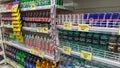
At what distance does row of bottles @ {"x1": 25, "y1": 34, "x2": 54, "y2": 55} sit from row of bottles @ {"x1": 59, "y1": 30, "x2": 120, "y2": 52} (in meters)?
0.27

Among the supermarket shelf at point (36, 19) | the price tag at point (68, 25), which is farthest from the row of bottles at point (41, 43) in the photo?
the price tag at point (68, 25)

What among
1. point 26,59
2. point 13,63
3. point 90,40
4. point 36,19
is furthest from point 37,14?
point 13,63

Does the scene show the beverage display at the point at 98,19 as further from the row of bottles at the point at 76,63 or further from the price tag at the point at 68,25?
the row of bottles at the point at 76,63

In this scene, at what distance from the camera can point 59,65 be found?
1.89m

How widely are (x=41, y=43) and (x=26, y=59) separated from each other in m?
0.54

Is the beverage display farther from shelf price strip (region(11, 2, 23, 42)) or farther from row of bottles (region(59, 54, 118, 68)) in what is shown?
shelf price strip (region(11, 2, 23, 42))

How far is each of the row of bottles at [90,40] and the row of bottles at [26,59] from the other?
521 mm

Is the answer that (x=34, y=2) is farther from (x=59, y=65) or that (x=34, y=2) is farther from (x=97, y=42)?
(x=97, y=42)

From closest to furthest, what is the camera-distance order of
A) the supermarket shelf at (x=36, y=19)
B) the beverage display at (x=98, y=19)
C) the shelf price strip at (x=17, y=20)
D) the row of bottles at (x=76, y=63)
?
1. the beverage display at (x=98, y=19)
2. the row of bottles at (x=76, y=63)
3. the supermarket shelf at (x=36, y=19)
4. the shelf price strip at (x=17, y=20)

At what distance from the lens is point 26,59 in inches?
98.1

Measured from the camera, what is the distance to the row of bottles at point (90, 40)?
1.26 metres

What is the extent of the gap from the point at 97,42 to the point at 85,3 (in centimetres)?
80

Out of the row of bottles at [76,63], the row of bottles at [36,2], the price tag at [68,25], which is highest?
the row of bottles at [36,2]

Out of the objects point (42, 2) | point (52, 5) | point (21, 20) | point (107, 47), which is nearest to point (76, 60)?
point (107, 47)
